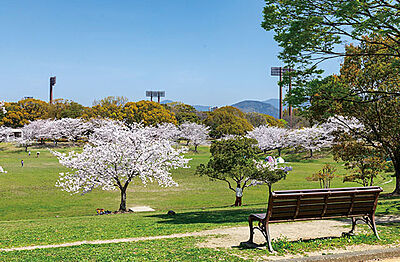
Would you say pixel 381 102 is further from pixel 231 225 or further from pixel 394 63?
pixel 231 225

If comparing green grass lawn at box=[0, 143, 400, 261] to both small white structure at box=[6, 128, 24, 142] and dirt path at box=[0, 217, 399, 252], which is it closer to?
dirt path at box=[0, 217, 399, 252]

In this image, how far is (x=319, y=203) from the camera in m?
7.20

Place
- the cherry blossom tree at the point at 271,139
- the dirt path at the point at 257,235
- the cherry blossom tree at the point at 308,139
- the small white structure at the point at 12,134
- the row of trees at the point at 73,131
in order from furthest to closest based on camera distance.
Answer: the small white structure at the point at 12,134, the row of trees at the point at 73,131, the cherry blossom tree at the point at 271,139, the cherry blossom tree at the point at 308,139, the dirt path at the point at 257,235

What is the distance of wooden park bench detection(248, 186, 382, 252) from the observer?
22.3ft

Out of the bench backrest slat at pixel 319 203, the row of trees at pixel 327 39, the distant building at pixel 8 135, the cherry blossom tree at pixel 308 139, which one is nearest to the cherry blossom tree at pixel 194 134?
the cherry blossom tree at pixel 308 139

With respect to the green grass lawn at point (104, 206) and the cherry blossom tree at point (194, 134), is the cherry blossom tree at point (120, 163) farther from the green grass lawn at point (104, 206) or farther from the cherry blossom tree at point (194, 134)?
the cherry blossom tree at point (194, 134)

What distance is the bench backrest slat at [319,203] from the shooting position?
6816mm

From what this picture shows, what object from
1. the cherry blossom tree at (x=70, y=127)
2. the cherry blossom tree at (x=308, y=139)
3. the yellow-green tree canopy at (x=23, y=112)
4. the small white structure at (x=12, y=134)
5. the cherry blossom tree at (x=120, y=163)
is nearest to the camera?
the cherry blossom tree at (x=120, y=163)

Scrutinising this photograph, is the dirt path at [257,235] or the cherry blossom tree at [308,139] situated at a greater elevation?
the cherry blossom tree at [308,139]

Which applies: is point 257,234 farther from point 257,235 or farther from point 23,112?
point 23,112

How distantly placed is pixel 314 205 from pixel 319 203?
12 cm

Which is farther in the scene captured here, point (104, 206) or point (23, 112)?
point (23, 112)

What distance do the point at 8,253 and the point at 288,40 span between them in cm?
937

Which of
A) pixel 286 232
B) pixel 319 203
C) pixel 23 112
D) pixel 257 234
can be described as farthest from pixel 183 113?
pixel 319 203
